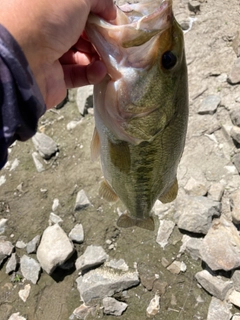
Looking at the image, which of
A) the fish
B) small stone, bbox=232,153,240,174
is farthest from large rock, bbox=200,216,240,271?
the fish

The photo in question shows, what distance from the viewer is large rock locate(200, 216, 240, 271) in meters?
3.23

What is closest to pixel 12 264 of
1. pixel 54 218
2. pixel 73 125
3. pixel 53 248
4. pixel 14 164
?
pixel 53 248

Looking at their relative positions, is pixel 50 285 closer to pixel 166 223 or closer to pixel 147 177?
pixel 166 223

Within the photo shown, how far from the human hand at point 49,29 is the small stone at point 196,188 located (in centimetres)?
207

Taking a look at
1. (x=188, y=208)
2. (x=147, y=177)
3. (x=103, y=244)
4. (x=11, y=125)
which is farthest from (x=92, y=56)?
(x=103, y=244)

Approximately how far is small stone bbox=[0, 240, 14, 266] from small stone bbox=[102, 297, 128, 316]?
3.63 ft

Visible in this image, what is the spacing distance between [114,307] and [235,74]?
7.99 feet

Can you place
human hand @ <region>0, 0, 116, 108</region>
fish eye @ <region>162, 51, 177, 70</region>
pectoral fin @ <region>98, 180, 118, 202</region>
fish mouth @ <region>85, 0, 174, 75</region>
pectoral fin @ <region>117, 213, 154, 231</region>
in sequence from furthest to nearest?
pectoral fin @ <region>117, 213, 154, 231</region>, pectoral fin @ <region>98, 180, 118, 202</region>, fish eye @ <region>162, 51, 177, 70</region>, fish mouth @ <region>85, 0, 174, 75</region>, human hand @ <region>0, 0, 116, 108</region>

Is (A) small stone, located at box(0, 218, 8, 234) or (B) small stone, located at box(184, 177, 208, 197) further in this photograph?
(A) small stone, located at box(0, 218, 8, 234)

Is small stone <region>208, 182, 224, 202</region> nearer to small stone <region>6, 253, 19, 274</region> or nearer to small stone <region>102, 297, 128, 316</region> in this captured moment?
small stone <region>102, 297, 128, 316</region>

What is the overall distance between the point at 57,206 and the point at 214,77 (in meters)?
2.07

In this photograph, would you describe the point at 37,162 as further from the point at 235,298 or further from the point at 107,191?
the point at 235,298

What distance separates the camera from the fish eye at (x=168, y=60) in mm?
1742

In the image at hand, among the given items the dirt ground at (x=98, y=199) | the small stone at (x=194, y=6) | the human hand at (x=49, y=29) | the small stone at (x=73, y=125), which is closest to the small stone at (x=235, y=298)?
the dirt ground at (x=98, y=199)
